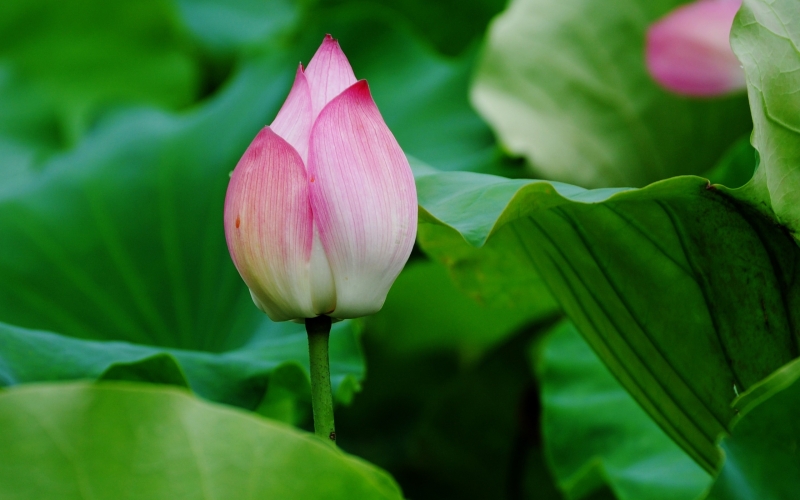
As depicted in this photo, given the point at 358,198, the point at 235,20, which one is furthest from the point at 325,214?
the point at 235,20

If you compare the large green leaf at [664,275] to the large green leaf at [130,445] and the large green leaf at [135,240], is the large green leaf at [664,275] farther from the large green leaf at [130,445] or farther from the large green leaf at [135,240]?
the large green leaf at [135,240]

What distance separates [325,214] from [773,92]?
0.83ft

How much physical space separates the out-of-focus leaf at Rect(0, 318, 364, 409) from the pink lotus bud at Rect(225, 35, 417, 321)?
0.16 meters

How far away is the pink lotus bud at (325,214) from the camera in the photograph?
1.29 ft

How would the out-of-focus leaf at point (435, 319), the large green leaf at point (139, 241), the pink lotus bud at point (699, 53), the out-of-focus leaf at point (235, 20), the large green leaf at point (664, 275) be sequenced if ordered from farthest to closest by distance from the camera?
the out-of-focus leaf at point (235, 20), the out-of-focus leaf at point (435, 319), the large green leaf at point (139, 241), the pink lotus bud at point (699, 53), the large green leaf at point (664, 275)

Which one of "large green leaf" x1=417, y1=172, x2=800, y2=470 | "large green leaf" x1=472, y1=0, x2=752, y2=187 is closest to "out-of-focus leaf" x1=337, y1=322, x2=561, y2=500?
"large green leaf" x1=472, y1=0, x2=752, y2=187

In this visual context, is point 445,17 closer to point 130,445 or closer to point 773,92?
point 773,92

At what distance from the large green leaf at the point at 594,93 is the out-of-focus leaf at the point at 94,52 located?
2.74 feet

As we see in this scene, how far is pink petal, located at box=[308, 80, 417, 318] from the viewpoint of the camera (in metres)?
0.39

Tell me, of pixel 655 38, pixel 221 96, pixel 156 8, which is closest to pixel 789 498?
pixel 655 38

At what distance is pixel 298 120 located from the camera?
420 millimetres

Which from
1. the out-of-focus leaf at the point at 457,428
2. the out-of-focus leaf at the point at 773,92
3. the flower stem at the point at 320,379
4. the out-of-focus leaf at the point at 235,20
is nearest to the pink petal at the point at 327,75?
the flower stem at the point at 320,379

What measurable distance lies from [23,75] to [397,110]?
914mm

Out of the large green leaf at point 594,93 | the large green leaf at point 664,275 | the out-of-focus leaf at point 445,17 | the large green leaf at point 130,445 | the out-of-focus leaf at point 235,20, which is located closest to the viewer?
the large green leaf at point 130,445
